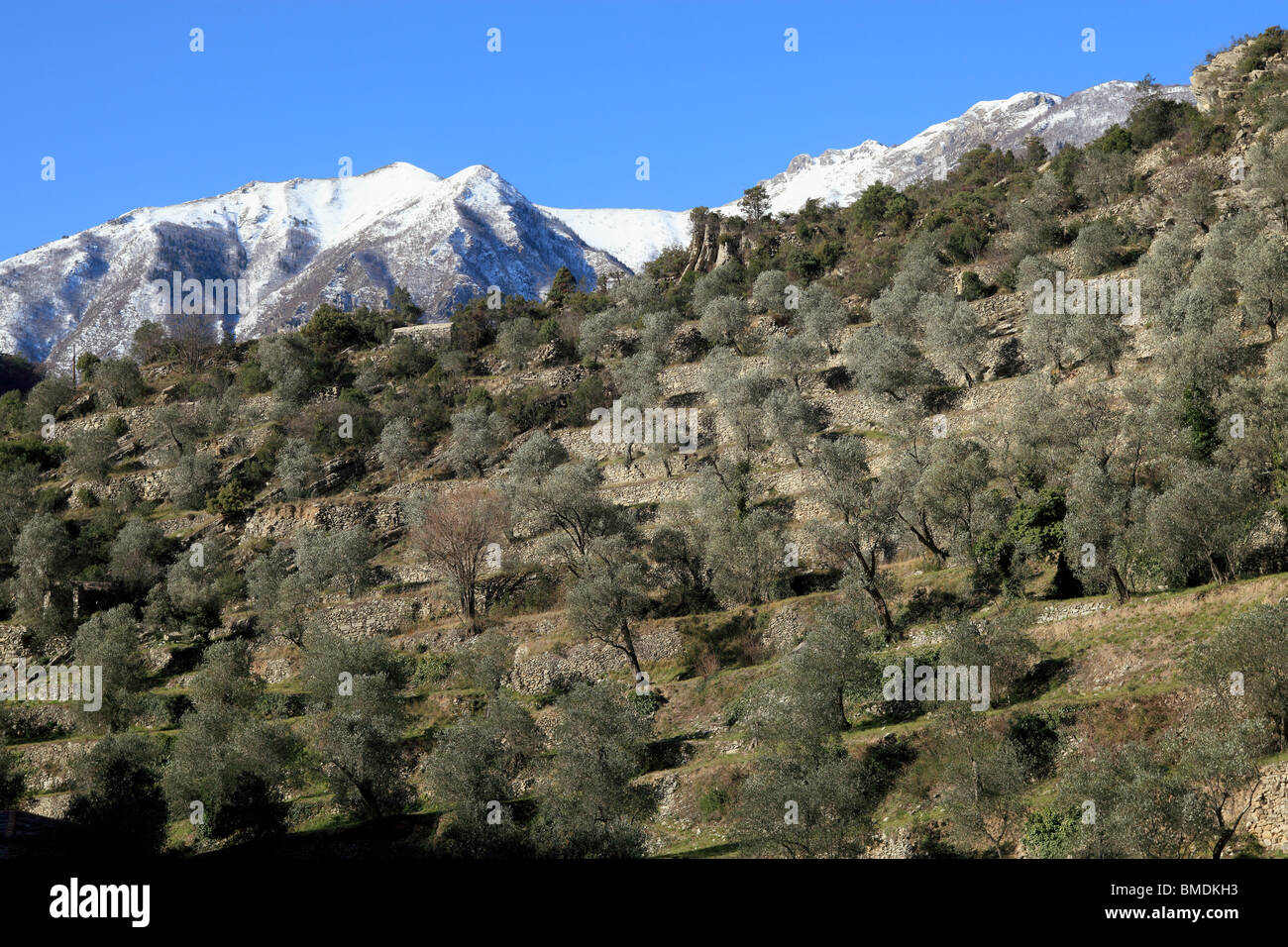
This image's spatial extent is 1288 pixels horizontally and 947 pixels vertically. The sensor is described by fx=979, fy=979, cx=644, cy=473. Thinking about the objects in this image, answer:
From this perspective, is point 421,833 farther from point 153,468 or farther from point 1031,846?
point 153,468

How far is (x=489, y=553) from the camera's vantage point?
177ft

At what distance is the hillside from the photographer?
28656 millimetres

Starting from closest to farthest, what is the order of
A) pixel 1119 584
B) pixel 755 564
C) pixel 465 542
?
pixel 1119 584
pixel 755 564
pixel 465 542

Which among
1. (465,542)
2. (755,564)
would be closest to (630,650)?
(755,564)

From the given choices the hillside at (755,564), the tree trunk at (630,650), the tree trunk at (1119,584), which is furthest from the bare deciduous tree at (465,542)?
the tree trunk at (1119,584)

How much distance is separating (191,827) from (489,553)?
20.7m

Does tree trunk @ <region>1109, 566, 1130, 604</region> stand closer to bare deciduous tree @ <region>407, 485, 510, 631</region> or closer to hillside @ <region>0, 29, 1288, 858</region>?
hillside @ <region>0, 29, 1288, 858</region>

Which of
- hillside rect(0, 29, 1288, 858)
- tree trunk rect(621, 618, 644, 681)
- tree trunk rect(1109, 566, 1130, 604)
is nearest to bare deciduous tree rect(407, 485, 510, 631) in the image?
hillside rect(0, 29, 1288, 858)

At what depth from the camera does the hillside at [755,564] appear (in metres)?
28.7

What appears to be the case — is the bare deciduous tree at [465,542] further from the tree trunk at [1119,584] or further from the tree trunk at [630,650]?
the tree trunk at [1119,584]

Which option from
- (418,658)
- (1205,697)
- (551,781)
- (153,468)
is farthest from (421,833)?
(153,468)

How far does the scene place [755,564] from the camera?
45.3 m

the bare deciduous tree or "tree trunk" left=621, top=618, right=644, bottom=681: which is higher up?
the bare deciduous tree

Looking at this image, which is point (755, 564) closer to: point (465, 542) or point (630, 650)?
point (630, 650)
